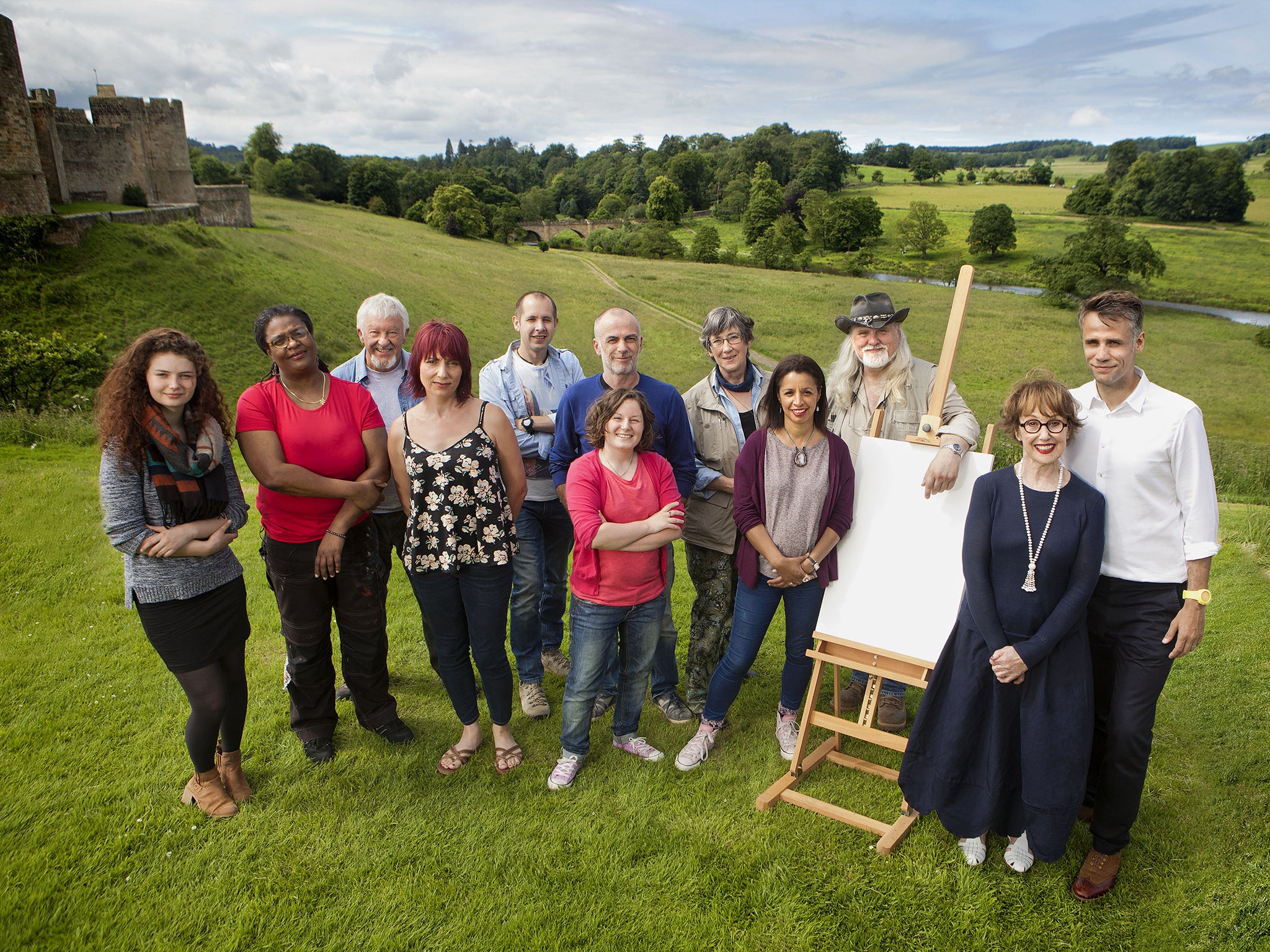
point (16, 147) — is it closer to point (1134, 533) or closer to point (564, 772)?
point (564, 772)

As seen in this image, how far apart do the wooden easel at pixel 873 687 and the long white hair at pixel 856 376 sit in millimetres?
210

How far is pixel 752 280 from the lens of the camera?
1631 inches

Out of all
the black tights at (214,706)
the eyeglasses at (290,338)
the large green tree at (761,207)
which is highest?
the large green tree at (761,207)

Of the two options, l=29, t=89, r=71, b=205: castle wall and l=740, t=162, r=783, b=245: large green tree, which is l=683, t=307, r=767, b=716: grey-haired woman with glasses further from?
l=740, t=162, r=783, b=245: large green tree

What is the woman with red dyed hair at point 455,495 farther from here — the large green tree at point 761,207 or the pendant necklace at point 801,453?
the large green tree at point 761,207

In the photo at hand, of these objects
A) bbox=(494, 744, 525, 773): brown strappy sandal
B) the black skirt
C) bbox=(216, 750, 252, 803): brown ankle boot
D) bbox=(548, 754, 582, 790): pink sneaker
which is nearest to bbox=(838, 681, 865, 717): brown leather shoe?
bbox=(548, 754, 582, 790): pink sneaker

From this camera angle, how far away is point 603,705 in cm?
455

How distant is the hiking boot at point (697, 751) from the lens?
401 centimetres

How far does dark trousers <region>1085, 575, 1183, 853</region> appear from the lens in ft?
9.87

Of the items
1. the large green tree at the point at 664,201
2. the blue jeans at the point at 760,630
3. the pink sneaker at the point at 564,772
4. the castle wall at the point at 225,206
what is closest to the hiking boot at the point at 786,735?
→ the blue jeans at the point at 760,630

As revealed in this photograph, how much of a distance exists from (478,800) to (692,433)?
2471mm

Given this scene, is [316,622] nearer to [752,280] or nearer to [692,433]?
[692,433]

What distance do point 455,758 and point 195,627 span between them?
1598 mm

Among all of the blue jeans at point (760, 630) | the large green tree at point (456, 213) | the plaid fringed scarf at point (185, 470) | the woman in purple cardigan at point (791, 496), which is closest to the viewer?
the plaid fringed scarf at point (185, 470)
